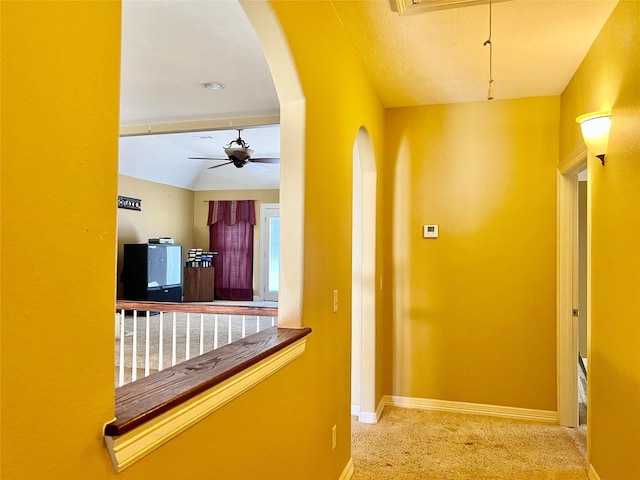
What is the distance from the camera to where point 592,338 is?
2623 mm

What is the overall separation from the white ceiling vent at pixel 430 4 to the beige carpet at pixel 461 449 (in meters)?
2.62

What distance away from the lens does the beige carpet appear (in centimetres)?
270

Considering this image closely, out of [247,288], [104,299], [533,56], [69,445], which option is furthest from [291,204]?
[247,288]

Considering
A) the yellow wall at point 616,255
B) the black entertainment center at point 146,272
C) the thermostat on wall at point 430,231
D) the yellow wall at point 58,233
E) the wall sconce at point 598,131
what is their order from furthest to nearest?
the black entertainment center at point 146,272, the thermostat on wall at point 430,231, the wall sconce at point 598,131, the yellow wall at point 616,255, the yellow wall at point 58,233

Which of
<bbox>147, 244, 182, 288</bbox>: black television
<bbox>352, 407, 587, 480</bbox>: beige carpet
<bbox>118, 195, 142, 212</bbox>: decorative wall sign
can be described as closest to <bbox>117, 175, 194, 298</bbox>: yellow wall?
<bbox>118, 195, 142, 212</bbox>: decorative wall sign

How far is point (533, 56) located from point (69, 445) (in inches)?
124

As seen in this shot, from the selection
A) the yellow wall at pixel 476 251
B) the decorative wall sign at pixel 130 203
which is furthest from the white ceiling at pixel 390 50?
the decorative wall sign at pixel 130 203

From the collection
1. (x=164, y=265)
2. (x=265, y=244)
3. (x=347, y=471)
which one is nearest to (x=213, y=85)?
(x=347, y=471)

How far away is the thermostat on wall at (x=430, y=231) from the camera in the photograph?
3762 millimetres

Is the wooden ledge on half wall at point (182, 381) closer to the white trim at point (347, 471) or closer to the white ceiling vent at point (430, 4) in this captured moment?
the white trim at point (347, 471)

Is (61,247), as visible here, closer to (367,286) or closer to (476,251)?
(367,286)

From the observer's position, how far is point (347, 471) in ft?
8.55

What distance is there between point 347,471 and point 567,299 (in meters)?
2.13

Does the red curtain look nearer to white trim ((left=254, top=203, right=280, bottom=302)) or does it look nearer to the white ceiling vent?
white trim ((left=254, top=203, right=280, bottom=302))
